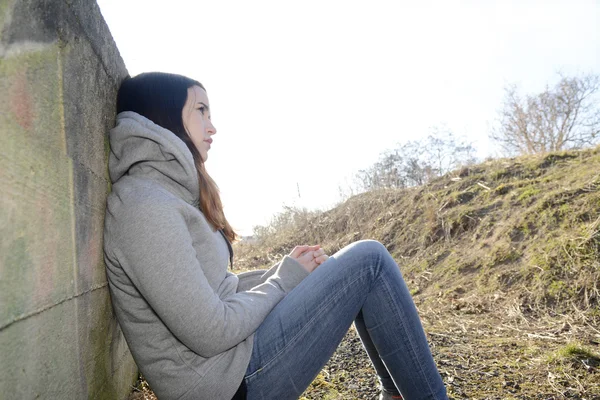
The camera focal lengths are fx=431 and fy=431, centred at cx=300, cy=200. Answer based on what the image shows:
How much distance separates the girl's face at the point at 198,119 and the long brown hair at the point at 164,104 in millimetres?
24

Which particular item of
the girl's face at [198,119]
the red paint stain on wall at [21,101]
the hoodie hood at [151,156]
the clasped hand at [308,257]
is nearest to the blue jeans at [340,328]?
the clasped hand at [308,257]

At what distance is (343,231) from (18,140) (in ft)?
25.9

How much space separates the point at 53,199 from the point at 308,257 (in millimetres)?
1002

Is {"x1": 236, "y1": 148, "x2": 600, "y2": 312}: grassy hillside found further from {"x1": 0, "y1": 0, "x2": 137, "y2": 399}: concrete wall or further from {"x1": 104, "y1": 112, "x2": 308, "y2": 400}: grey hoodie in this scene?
{"x1": 0, "y1": 0, "x2": 137, "y2": 399}: concrete wall

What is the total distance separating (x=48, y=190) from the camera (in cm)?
106

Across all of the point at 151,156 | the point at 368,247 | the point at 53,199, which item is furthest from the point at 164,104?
the point at 368,247

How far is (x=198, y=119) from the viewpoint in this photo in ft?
6.21

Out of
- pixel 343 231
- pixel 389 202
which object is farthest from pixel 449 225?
pixel 343 231

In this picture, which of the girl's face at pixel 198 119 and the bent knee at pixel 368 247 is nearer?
the bent knee at pixel 368 247

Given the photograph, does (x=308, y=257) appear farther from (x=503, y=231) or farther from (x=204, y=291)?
(x=503, y=231)

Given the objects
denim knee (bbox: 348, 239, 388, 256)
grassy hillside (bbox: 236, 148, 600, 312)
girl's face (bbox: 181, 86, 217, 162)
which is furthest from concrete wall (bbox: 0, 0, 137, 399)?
grassy hillside (bbox: 236, 148, 600, 312)

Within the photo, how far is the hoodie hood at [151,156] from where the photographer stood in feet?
5.17

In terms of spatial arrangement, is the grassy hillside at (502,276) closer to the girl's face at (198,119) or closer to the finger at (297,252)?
the finger at (297,252)

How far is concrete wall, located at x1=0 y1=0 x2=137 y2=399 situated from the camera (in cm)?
88
